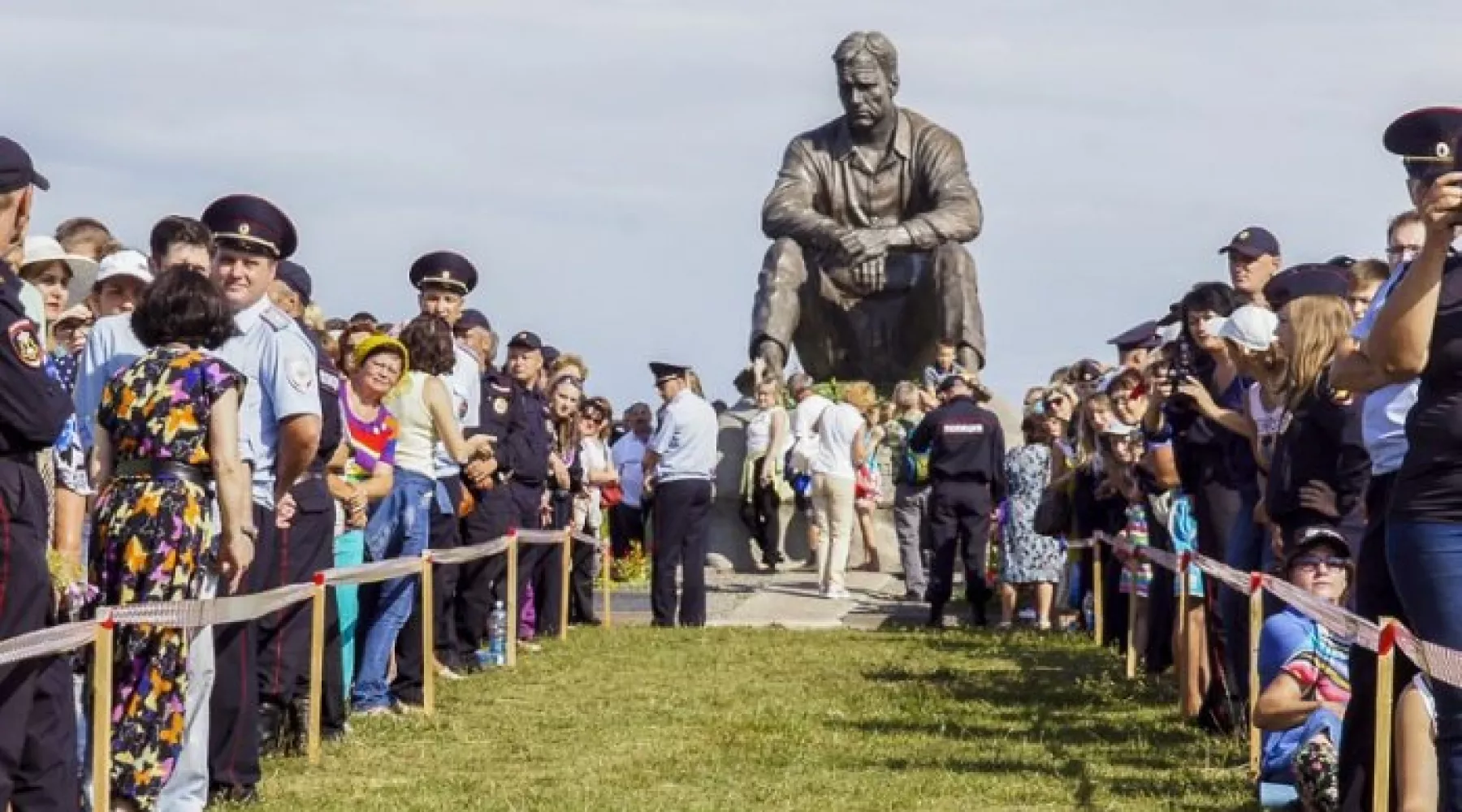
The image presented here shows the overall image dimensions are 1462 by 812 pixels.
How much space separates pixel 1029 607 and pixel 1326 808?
1401 centimetres

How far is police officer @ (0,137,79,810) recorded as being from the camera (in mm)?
7465

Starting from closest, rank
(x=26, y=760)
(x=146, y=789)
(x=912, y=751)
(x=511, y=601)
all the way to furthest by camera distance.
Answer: (x=26, y=760) → (x=146, y=789) → (x=912, y=751) → (x=511, y=601)

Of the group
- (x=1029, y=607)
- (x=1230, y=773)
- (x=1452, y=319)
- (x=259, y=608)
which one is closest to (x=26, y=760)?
(x=259, y=608)

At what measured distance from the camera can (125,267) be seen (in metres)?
10.3

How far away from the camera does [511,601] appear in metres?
17.5

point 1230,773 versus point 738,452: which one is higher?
point 738,452

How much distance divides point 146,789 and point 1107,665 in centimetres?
956

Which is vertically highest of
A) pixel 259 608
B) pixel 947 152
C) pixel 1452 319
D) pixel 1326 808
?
pixel 947 152

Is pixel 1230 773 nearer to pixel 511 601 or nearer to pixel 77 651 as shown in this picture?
pixel 77 651

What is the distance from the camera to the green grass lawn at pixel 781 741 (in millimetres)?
10781

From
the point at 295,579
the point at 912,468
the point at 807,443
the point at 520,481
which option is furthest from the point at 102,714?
the point at 807,443

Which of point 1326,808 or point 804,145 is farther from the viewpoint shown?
point 804,145

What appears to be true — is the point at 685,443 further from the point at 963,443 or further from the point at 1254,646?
the point at 1254,646

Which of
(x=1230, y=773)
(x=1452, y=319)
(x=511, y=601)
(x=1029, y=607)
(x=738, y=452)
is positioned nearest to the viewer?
(x=1452, y=319)
